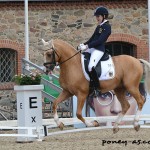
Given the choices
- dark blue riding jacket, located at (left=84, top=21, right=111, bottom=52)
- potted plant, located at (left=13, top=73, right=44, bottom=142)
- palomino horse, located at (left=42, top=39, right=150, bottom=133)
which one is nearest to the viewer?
palomino horse, located at (left=42, top=39, right=150, bottom=133)

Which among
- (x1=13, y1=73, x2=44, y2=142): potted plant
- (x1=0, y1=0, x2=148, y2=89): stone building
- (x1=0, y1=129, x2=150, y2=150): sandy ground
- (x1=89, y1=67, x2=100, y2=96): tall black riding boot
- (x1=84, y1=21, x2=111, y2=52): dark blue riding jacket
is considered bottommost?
(x1=0, y1=129, x2=150, y2=150): sandy ground

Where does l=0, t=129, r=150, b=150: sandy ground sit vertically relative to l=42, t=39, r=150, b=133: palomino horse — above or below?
below

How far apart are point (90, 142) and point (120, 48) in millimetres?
12458

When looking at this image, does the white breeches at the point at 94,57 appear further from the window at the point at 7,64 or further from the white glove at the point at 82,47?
the window at the point at 7,64

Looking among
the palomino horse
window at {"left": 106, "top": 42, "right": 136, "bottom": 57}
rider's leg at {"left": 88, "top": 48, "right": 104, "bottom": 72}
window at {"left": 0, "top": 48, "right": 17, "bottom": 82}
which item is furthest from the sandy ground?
window at {"left": 106, "top": 42, "right": 136, "bottom": 57}

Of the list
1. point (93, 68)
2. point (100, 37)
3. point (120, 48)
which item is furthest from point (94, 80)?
point (120, 48)

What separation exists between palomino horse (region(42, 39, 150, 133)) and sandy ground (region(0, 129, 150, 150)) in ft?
1.40

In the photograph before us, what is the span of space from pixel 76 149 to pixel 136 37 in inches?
541

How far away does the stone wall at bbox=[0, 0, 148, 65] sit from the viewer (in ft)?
85.4

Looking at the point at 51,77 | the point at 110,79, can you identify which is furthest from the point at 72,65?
the point at 51,77

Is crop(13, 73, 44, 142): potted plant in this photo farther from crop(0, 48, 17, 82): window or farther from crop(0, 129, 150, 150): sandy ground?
crop(0, 48, 17, 82): window

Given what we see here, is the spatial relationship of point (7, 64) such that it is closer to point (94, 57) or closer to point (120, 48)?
point (120, 48)

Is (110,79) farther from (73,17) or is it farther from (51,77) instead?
(73,17)

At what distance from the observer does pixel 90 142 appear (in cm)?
1520
